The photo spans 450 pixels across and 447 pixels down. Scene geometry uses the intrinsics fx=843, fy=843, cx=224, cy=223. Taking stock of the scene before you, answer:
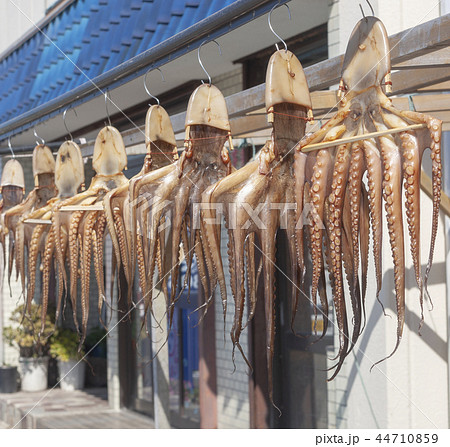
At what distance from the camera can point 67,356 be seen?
11664mm

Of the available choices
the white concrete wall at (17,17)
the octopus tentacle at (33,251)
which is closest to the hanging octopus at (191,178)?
the octopus tentacle at (33,251)

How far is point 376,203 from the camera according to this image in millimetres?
2211

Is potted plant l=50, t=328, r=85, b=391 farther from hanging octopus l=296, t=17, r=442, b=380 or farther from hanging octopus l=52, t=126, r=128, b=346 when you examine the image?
hanging octopus l=296, t=17, r=442, b=380

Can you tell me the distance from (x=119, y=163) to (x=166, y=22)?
335 cm

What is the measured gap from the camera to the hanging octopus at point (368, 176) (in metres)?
2.18

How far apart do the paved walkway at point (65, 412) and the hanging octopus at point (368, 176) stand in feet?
24.3

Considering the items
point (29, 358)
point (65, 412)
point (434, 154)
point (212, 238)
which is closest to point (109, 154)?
point (212, 238)

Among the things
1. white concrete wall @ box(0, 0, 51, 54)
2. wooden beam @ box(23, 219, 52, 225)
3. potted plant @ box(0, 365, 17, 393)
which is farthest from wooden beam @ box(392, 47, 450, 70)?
potted plant @ box(0, 365, 17, 393)

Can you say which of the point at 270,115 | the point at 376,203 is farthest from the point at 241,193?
the point at 376,203

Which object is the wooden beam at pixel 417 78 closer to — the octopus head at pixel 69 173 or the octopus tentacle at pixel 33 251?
the octopus head at pixel 69 173

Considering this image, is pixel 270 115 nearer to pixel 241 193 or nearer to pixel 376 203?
pixel 241 193

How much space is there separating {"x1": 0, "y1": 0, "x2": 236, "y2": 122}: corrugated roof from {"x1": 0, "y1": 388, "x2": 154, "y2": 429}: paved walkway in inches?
142

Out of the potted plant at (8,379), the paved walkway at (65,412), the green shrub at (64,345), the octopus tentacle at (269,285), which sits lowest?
the paved walkway at (65,412)

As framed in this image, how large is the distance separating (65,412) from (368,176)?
840 cm
